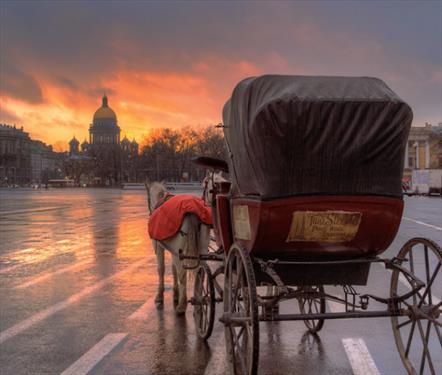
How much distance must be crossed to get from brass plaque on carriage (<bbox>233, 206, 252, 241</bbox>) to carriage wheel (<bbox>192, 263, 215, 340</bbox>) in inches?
46.4

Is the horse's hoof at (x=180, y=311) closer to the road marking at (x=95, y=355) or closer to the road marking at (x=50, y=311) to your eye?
the road marking at (x=95, y=355)

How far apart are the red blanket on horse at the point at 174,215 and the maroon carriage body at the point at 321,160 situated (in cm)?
260

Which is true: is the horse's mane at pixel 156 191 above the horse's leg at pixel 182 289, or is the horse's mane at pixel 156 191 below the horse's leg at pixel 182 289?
above

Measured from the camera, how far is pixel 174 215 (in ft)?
23.8

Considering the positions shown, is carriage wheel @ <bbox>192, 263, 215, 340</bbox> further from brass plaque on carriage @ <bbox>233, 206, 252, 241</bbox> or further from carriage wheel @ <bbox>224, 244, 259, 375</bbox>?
brass plaque on carriage @ <bbox>233, 206, 252, 241</bbox>

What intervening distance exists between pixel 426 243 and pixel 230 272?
1.54m

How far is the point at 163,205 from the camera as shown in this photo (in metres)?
7.48

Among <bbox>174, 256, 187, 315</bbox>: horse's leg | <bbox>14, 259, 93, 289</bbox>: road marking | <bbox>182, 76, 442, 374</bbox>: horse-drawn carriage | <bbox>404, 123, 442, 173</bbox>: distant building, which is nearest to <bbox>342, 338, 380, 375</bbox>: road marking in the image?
<bbox>182, 76, 442, 374</bbox>: horse-drawn carriage

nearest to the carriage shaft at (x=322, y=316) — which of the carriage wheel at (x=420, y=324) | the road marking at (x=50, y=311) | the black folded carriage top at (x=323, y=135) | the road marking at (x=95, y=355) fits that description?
the carriage wheel at (x=420, y=324)

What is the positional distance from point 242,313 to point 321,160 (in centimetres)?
133

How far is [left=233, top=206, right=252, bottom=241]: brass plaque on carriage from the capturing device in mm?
4797

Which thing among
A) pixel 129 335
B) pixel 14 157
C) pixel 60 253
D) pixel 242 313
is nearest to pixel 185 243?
pixel 129 335

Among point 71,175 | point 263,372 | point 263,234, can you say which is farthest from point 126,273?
point 71,175

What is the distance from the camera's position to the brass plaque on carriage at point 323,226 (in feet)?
14.7
